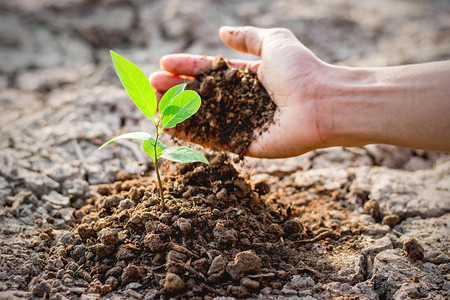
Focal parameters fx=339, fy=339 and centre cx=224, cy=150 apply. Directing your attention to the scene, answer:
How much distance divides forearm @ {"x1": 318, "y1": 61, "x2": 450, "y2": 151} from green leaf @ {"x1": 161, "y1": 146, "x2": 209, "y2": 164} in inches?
38.1

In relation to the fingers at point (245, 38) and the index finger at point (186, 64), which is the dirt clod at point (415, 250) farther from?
the index finger at point (186, 64)

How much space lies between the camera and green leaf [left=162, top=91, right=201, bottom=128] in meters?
1.59

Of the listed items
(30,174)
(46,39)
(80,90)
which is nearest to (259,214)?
(30,174)

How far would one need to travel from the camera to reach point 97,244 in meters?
1.60

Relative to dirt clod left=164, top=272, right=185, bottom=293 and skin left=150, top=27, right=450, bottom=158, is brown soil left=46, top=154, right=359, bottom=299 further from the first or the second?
skin left=150, top=27, right=450, bottom=158

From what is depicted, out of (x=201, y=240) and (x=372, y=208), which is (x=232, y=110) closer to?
(x=201, y=240)

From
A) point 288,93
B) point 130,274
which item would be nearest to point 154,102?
point 130,274

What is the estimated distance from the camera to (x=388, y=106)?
6.39ft

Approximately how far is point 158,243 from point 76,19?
4.19 meters

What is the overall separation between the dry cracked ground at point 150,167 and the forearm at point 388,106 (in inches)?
18.3

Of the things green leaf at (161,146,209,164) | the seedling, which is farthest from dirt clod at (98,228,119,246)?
green leaf at (161,146,209,164)

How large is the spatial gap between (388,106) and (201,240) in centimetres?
130

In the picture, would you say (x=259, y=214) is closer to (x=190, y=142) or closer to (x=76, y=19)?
(x=190, y=142)

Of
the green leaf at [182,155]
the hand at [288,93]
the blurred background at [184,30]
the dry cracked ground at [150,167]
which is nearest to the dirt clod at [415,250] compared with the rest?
the dry cracked ground at [150,167]
